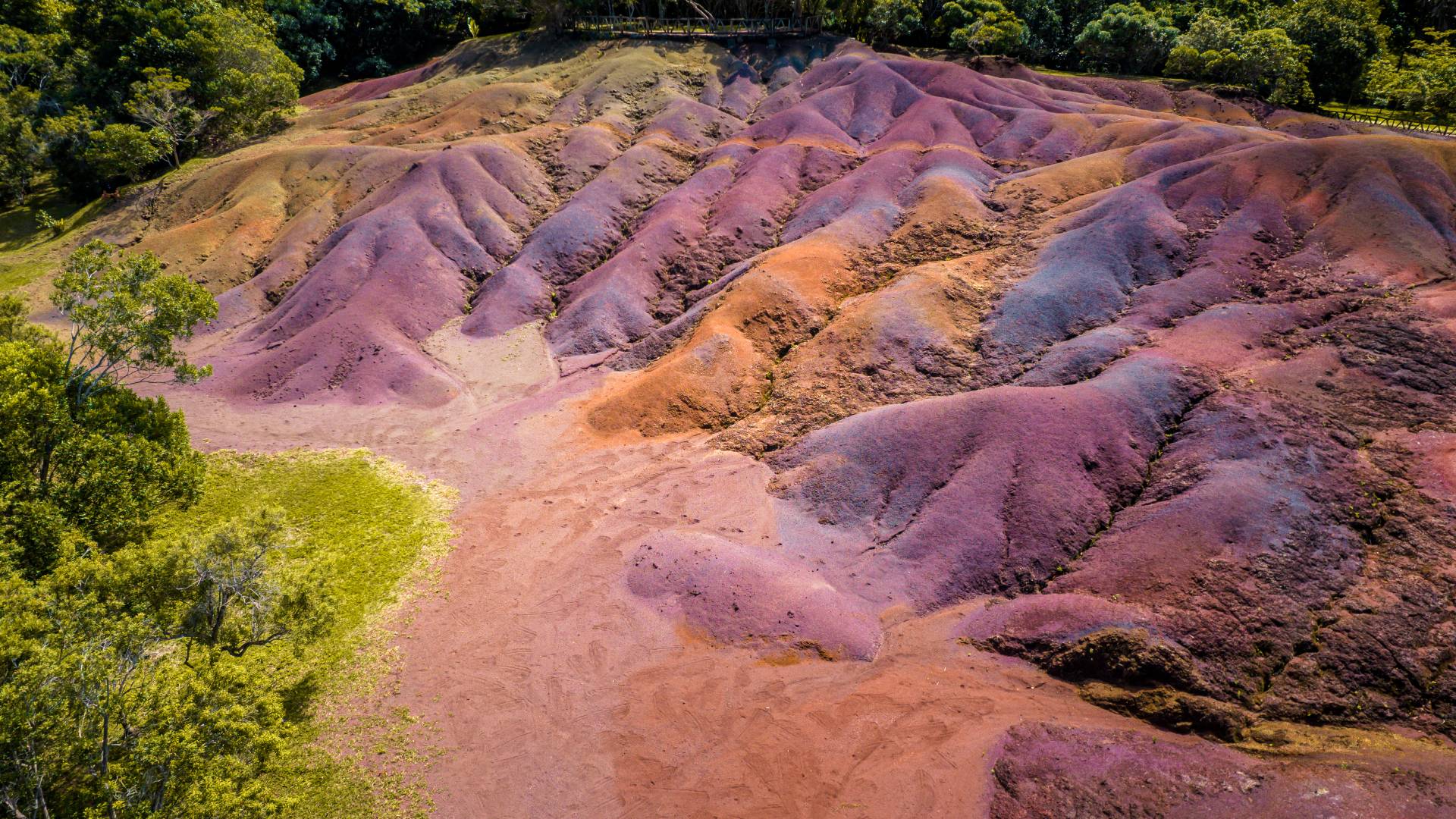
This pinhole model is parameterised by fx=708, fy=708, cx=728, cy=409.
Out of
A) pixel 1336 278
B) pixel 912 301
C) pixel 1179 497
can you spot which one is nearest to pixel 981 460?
pixel 1179 497

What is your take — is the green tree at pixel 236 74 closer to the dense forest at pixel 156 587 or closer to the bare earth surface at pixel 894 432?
the bare earth surface at pixel 894 432

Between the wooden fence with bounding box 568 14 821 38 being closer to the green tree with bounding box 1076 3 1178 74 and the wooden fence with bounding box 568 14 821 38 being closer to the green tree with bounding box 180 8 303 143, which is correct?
the green tree with bounding box 1076 3 1178 74

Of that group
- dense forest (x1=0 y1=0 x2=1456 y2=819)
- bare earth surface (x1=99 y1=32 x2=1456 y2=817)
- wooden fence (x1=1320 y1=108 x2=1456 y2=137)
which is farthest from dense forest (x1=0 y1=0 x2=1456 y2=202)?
bare earth surface (x1=99 y1=32 x2=1456 y2=817)

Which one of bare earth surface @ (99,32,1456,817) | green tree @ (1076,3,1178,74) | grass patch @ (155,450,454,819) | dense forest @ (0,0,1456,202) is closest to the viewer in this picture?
grass patch @ (155,450,454,819)

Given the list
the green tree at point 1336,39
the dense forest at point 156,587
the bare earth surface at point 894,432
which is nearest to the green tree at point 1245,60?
the green tree at point 1336,39

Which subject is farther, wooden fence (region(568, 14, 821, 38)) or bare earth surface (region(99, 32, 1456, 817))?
wooden fence (region(568, 14, 821, 38))

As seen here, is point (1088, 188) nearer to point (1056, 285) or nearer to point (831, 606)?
point (1056, 285)
